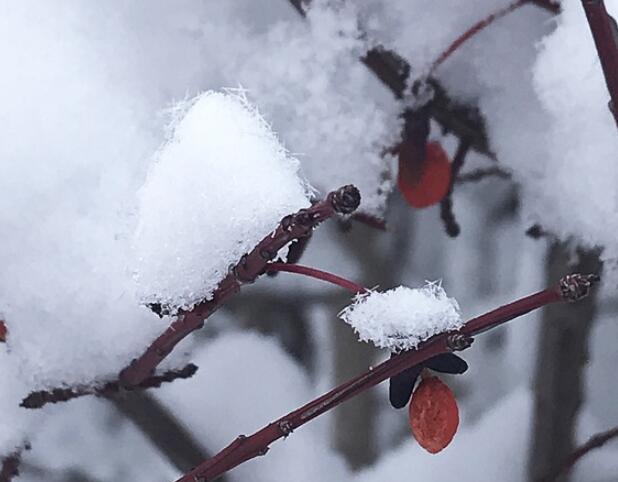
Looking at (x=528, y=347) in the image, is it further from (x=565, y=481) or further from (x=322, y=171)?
(x=322, y=171)

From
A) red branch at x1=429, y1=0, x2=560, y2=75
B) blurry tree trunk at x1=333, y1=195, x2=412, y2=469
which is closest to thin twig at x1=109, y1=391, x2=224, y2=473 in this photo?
blurry tree trunk at x1=333, y1=195, x2=412, y2=469

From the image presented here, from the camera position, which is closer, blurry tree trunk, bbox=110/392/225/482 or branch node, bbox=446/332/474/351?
branch node, bbox=446/332/474/351

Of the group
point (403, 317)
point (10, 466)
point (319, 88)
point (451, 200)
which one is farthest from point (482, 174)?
point (10, 466)

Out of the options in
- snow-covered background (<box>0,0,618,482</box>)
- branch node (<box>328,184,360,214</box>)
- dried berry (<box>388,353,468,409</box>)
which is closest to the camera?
branch node (<box>328,184,360,214</box>)

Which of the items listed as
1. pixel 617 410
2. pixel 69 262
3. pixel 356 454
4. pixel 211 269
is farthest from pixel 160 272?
pixel 617 410

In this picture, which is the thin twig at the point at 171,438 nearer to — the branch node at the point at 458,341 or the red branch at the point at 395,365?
the red branch at the point at 395,365

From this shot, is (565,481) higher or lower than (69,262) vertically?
lower

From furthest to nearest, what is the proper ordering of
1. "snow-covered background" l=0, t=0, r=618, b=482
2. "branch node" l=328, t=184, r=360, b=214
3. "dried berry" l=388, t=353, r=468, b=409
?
A: "snow-covered background" l=0, t=0, r=618, b=482
"dried berry" l=388, t=353, r=468, b=409
"branch node" l=328, t=184, r=360, b=214

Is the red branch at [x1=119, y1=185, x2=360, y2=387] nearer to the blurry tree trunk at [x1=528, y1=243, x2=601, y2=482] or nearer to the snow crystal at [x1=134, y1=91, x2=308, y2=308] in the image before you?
the snow crystal at [x1=134, y1=91, x2=308, y2=308]

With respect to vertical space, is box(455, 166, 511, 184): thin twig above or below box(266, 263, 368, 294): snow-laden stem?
above
